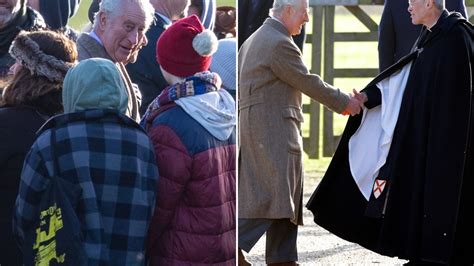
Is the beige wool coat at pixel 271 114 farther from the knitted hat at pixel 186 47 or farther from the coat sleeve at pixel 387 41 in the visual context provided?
the knitted hat at pixel 186 47

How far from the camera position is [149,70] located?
15.0 feet

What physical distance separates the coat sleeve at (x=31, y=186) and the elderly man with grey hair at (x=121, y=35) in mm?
327

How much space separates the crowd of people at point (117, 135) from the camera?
437 centimetres

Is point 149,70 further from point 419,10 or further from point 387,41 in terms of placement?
point 387,41

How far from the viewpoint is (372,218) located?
21.1 feet

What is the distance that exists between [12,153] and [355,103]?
236 centimetres

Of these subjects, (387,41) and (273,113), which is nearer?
(273,113)

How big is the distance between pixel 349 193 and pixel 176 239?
200 cm

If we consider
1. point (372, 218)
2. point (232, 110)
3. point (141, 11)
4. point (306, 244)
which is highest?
point (141, 11)

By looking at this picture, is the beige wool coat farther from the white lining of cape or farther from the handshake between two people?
the white lining of cape

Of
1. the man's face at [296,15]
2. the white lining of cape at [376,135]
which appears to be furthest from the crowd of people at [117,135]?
the man's face at [296,15]

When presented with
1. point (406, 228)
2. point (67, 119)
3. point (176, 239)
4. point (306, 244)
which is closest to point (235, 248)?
point (176, 239)

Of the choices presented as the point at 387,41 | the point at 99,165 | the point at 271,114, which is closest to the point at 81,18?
the point at 99,165

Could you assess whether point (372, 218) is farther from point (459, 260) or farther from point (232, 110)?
point (232, 110)
